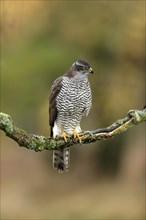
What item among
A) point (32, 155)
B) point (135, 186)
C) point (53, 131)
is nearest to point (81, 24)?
point (135, 186)

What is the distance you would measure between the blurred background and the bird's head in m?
3.97

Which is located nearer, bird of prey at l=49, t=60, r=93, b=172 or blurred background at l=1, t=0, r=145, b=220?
bird of prey at l=49, t=60, r=93, b=172

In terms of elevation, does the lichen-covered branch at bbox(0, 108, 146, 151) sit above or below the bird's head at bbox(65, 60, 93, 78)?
below

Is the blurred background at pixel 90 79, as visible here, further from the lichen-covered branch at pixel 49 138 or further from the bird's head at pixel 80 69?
the lichen-covered branch at pixel 49 138

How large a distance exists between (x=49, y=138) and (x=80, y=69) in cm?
152

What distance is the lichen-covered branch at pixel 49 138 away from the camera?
15.8 feet

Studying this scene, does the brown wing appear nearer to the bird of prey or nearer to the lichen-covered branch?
the bird of prey

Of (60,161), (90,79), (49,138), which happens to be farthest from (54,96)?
(90,79)

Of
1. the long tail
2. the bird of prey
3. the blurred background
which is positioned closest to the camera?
the long tail

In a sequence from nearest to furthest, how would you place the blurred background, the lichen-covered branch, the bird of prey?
the lichen-covered branch → the bird of prey → the blurred background

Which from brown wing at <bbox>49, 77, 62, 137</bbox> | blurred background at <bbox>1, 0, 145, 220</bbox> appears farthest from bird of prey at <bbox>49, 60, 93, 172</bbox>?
A: blurred background at <bbox>1, 0, 145, 220</bbox>

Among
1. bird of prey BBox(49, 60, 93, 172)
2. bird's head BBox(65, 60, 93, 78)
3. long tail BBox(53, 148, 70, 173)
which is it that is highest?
bird's head BBox(65, 60, 93, 78)

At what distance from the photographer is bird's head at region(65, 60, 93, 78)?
21.4 feet

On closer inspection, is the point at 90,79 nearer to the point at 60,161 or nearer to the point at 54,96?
the point at 54,96
